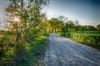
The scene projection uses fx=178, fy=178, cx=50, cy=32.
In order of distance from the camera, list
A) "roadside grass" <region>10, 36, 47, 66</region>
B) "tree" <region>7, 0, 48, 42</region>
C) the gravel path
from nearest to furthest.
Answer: "roadside grass" <region>10, 36, 47, 66</region> < the gravel path < "tree" <region>7, 0, 48, 42</region>

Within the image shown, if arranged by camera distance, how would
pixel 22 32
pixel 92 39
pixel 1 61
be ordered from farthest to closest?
1. pixel 92 39
2. pixel 22 32
3. pixel 1 61

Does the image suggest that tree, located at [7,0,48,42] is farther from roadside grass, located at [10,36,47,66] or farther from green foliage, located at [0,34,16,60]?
green foliage, located at [0,34,16,60]

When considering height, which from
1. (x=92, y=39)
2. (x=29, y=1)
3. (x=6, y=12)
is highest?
Result: (x=29, y=1)

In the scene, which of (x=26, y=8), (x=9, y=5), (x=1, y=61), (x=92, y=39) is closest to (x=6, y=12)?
(x=9, y=5)

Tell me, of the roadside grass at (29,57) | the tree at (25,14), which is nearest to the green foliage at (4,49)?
the roadside grass at (29,57)

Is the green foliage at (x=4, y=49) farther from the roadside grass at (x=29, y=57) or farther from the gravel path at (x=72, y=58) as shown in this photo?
the gravel path at (x=72, y=58)

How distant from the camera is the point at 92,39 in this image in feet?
85.5

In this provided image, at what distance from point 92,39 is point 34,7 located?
34.2ft

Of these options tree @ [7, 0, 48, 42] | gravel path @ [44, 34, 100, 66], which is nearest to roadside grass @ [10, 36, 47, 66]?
gravel path @ [44, 34, 100, 66]

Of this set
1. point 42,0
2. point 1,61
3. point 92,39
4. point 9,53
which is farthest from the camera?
point 92,39

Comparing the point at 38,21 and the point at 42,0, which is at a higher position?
the point at 42,0

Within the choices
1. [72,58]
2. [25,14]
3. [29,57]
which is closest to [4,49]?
[29,57]

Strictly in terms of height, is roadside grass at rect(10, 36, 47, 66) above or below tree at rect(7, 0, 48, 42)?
below

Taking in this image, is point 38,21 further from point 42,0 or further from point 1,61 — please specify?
point 1,61
